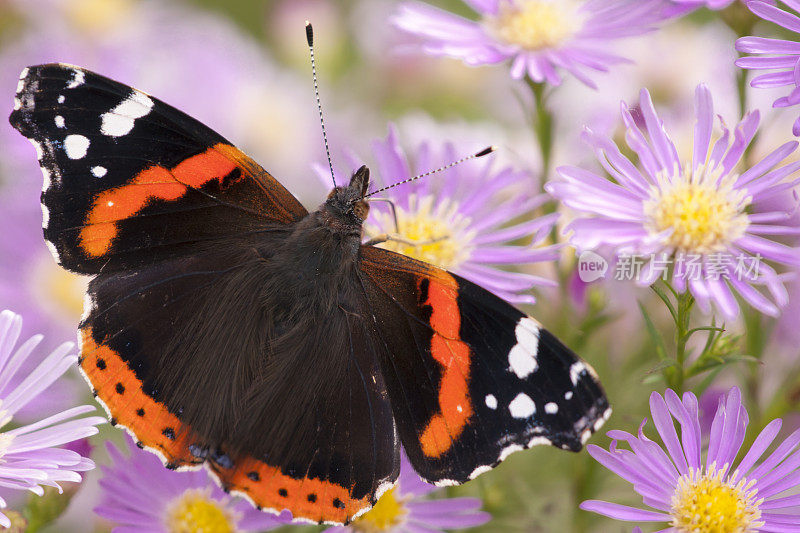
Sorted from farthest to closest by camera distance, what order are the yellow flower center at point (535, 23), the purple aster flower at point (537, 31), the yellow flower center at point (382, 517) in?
the yellow flower center at point (535, 23) < the purple aster flower at point (537, 31) < the yellow flower center at point (382, 517)

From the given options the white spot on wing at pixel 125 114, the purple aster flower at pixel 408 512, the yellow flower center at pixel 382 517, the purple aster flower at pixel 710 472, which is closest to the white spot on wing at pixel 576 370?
the purple aster flower at pixel 710 472

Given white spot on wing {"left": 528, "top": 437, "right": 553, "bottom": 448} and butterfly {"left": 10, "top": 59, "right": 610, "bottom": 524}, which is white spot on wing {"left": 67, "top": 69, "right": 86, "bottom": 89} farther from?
white spot on wing {"left": 528, "top": 437, "right": 553, "bottom": 448}

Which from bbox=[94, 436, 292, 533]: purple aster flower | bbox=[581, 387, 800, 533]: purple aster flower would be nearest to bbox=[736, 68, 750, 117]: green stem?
bbox=[581, 387, 800, 533]: purple aster flower

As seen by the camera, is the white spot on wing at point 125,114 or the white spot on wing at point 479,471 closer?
the white spot on wing at point 479,471

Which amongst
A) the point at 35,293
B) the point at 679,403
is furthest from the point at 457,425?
the point at 35,293

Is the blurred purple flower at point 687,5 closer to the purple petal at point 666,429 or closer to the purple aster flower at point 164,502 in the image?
the purple petal at point 666,429

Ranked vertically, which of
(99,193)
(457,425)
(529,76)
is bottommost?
(457,425)

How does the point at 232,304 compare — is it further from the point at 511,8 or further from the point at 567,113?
the point at 567,113

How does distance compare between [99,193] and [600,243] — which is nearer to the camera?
[600,243]
